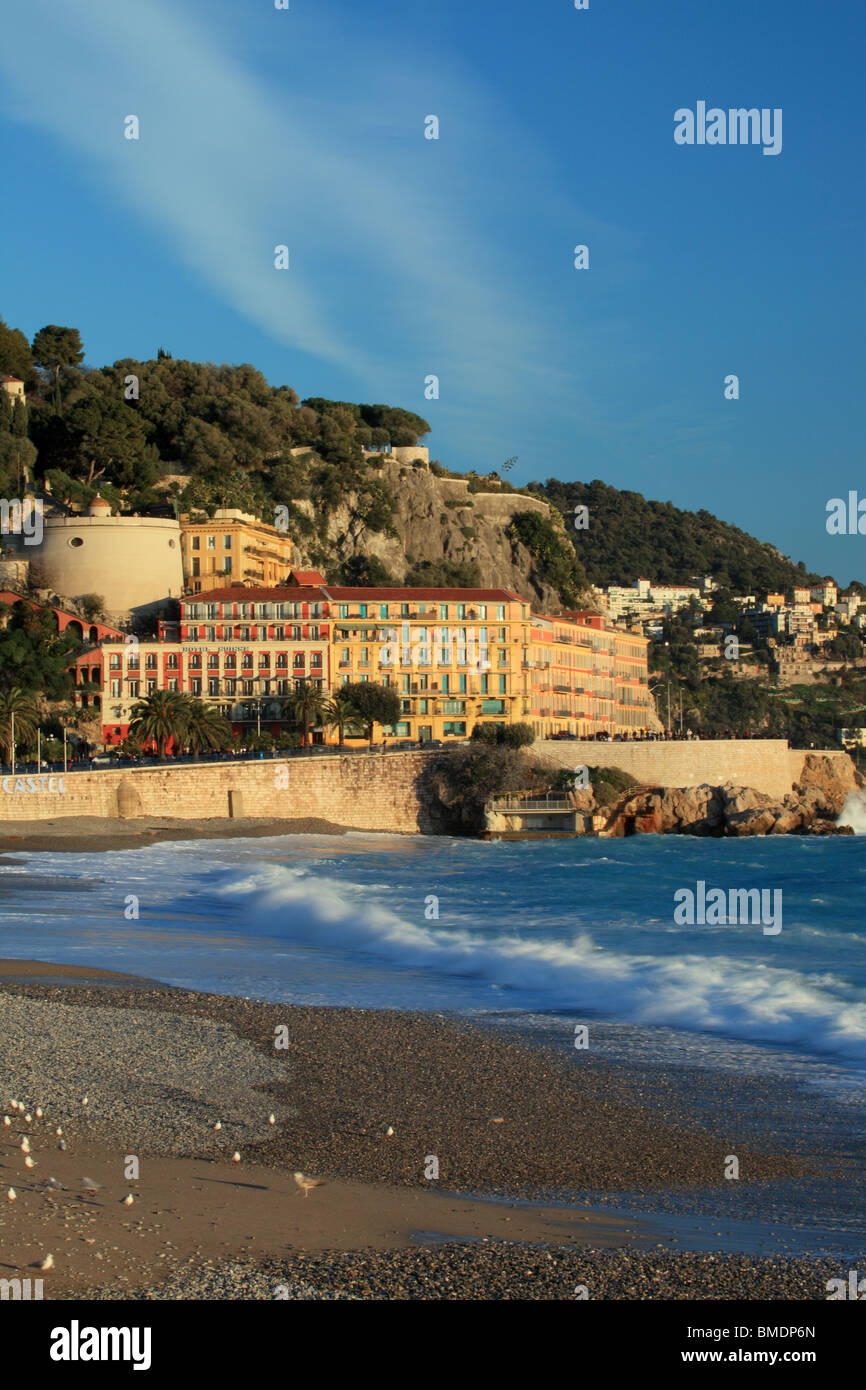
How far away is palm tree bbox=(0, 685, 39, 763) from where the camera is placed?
67.5 metres

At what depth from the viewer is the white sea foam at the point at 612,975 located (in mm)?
19391

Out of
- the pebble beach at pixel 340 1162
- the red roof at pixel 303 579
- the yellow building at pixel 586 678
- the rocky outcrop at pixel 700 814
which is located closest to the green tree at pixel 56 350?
the red roof at pixel 303 579

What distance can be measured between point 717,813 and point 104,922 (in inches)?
1828

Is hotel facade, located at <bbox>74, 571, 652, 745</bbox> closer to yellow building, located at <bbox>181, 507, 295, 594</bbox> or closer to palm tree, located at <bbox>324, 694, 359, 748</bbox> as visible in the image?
palm tree, located at <bbox>324, 694, 359, 748</bbox>

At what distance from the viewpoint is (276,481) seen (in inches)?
4092

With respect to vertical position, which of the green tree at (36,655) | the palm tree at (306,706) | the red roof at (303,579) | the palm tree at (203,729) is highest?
the red roof at (303,579)

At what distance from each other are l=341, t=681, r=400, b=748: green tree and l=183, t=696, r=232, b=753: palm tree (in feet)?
24.6

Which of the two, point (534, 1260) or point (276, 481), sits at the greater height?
point (276, 481)

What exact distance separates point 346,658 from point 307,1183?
7038 centimetres

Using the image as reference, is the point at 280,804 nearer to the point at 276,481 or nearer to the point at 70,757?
the point at 70,757

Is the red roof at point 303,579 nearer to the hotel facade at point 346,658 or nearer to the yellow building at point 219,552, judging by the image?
the yellow building at point 219,552

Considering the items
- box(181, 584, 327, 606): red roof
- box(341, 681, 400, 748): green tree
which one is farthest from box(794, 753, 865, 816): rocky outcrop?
box(181, 584, 327, 606): red roof

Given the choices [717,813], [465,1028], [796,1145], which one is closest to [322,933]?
[465,1028]

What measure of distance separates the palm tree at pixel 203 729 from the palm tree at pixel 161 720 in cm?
33
